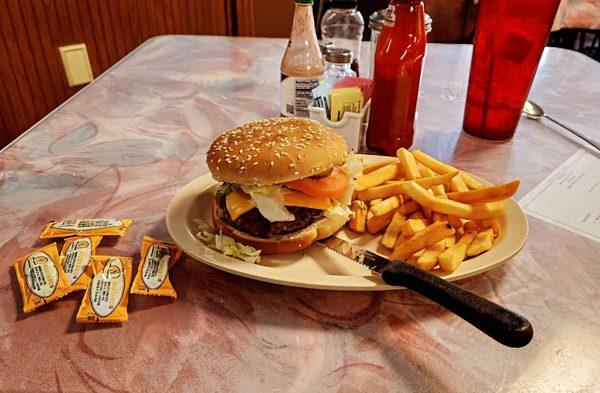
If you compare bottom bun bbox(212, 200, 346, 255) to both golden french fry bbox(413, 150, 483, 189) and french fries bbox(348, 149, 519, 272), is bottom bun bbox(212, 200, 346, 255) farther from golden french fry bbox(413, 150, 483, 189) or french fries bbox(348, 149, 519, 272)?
golden french fry bbox(413, 150, 483, 189)

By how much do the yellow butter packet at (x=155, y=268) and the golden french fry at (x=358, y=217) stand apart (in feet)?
1.40

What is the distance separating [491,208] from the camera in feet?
3.45

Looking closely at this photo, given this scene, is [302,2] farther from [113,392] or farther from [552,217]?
[113,392]

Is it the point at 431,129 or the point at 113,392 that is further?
Result: the point at 431,129

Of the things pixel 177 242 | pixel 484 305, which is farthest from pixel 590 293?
pixel 177 242

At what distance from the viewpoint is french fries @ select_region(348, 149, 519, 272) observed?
0.99 meters

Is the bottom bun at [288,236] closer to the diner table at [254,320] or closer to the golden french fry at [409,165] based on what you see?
the diner table at [254,320]

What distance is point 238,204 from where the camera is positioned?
3.59 ft

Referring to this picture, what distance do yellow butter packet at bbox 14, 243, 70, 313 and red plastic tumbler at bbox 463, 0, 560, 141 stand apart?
1.40 metres

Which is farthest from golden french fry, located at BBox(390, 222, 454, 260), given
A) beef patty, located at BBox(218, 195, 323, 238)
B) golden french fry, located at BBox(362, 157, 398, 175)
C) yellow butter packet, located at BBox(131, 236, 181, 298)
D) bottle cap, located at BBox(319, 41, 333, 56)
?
bottle cap, located at BBox(319, 41, 333, 56)

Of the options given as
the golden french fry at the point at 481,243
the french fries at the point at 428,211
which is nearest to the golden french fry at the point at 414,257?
the french fries at the point at 428,211

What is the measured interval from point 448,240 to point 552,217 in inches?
16.7

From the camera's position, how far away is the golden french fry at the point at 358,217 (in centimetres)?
115

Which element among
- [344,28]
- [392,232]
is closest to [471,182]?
[392,232]
